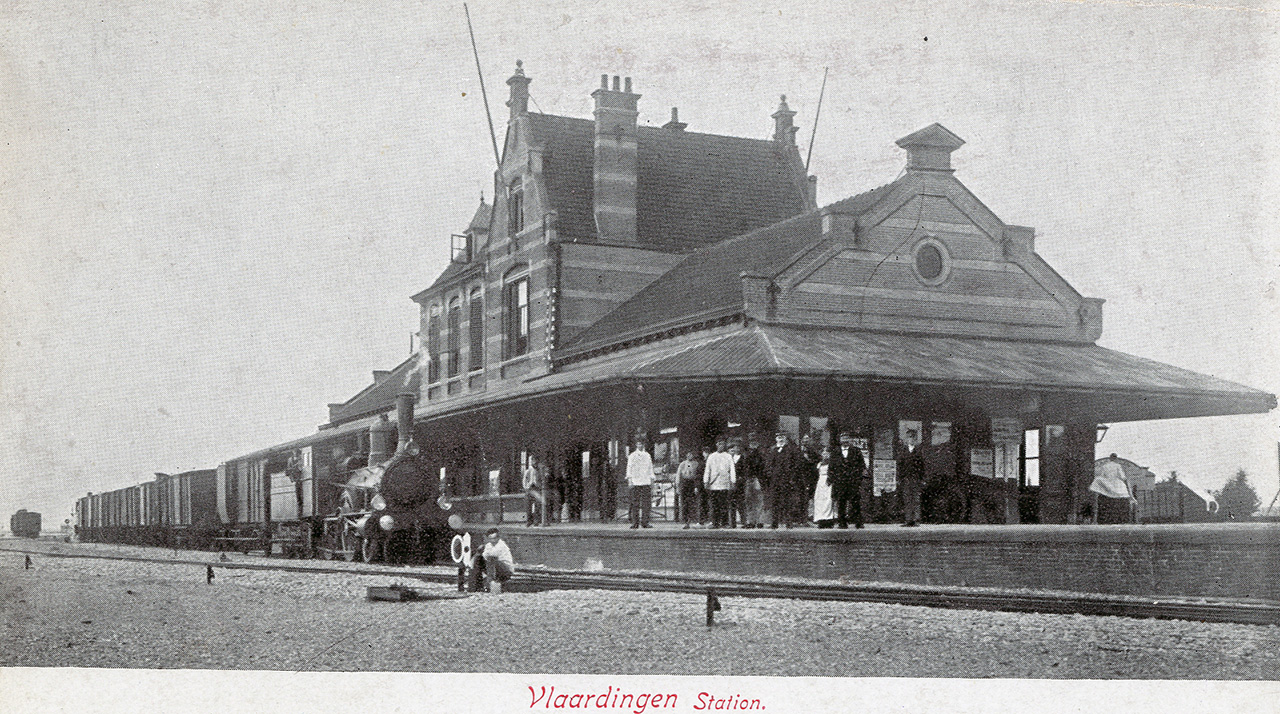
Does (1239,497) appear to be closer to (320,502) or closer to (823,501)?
(823,501)

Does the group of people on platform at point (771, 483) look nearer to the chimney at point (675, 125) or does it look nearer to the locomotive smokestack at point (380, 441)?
the locomotive smokestack at point (380, 441)

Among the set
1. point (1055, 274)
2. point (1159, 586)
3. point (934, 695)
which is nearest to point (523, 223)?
point (1055, 274)

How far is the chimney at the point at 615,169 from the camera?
28.4 m

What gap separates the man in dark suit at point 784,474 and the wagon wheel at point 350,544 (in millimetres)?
7702

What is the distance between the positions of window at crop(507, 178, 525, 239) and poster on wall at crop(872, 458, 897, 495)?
35.5 ft

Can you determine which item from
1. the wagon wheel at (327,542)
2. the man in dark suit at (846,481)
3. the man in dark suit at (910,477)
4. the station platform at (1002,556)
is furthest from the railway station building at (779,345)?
the station platform at (1002,556)

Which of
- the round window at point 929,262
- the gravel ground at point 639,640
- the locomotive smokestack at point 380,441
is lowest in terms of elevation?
the gravel ground at point 639,640

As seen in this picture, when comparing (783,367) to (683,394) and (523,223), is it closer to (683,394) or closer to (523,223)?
(683,394)

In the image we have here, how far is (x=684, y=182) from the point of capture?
97.3 ft

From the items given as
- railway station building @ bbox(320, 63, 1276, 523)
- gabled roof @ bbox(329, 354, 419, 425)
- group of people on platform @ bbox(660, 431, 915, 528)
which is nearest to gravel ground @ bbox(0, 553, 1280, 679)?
group of people on platform @ bbox(660, 431, 915, 528)

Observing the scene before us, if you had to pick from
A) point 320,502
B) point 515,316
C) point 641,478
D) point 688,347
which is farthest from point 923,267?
point 320,502

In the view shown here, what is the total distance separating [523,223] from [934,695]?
21.1m

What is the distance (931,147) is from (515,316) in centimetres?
1027

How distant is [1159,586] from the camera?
473 inches
